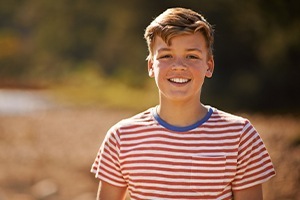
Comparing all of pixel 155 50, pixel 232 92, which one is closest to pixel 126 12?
pixel 232 92

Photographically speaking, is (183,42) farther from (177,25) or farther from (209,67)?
(209,67)

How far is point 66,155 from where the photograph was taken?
1171cm

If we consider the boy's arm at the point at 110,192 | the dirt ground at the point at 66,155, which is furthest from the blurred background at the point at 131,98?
the boy's arm at the point at 110,192

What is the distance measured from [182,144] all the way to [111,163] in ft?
1.00

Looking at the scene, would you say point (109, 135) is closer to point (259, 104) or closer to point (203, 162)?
point (203, 162)

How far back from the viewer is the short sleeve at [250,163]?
3301 mm

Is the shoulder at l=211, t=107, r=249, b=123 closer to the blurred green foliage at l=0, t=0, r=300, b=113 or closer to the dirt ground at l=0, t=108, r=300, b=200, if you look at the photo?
the blurred green foliage at l=0, t=0, r=300, b=113

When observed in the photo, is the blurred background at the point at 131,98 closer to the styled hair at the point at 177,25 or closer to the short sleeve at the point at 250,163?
the short sleeve at the point at 250,163

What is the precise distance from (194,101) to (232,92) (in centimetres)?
1335

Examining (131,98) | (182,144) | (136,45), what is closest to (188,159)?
(182,144)

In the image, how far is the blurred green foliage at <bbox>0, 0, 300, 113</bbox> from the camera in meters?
15.4

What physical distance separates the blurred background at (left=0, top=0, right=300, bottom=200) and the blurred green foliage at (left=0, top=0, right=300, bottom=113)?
27 millimetres

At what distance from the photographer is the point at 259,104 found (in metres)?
15.5

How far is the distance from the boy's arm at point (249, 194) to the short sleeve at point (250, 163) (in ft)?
0.07
